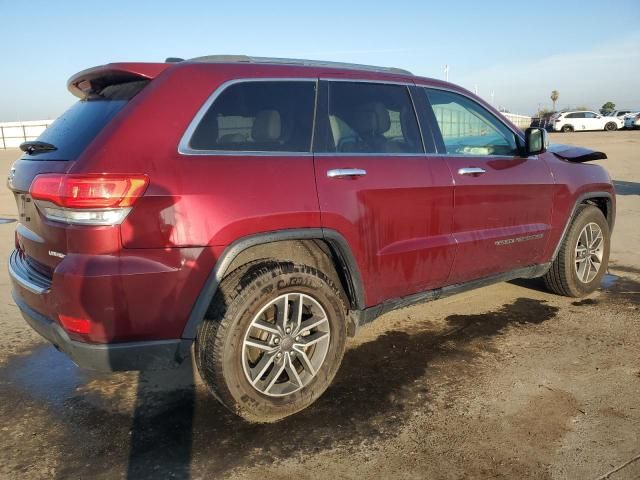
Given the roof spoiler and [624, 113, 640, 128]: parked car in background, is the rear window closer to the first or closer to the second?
the roof spoiler

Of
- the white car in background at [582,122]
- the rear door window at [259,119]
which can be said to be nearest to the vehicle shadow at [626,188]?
the rear door window at [259,119]

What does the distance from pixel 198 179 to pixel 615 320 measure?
141 inches

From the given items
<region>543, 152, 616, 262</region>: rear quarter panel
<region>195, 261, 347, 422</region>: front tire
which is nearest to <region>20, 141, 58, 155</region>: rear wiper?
<region>195, 261, 347, 422</region>: front tire

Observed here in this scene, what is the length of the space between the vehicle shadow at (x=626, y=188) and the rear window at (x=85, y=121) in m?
10.9

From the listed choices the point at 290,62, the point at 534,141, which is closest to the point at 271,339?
the point at 290,62

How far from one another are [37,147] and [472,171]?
2.79 metres

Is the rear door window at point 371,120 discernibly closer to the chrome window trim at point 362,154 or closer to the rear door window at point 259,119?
the chrome window trim at point 362,154

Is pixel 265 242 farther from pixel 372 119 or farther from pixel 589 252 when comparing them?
pixel 589 252

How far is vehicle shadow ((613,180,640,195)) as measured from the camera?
11.1m

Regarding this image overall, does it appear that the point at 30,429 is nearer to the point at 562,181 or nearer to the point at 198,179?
the point at 198,179

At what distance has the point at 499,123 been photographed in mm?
4234

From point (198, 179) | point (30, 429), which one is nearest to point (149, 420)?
point (30, 429)

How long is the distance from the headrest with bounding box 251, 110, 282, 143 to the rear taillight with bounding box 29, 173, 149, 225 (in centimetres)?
73

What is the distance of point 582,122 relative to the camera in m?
38.9
